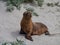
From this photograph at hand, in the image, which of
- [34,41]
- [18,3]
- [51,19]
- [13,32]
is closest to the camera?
[34,41]

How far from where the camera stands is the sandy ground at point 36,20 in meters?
5.83

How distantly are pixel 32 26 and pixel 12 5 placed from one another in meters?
1.55

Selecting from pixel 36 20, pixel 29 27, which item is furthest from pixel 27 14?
pixel 36 20

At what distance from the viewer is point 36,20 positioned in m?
6.83

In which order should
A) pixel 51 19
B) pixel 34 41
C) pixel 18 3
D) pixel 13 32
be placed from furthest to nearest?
pixel 18 3, pixel 51 19, pixel 13 32, pixel 34 41

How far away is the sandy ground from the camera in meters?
5.83

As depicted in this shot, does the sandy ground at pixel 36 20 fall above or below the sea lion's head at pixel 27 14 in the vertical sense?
below

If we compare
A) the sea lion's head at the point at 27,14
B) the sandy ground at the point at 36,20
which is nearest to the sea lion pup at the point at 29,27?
the sea lion's head at the point at 27,14

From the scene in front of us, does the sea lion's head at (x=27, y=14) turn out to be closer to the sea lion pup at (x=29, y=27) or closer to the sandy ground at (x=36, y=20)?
the sea lion pup at (x=29, y=27)

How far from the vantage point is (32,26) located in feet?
19.8

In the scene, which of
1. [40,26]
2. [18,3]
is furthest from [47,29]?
[18,3]

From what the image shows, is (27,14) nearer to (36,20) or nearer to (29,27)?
(29,27)

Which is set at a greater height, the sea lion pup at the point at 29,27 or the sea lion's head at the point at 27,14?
the sea lion's head at the point at 27,14

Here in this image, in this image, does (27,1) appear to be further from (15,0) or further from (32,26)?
(32,26)
